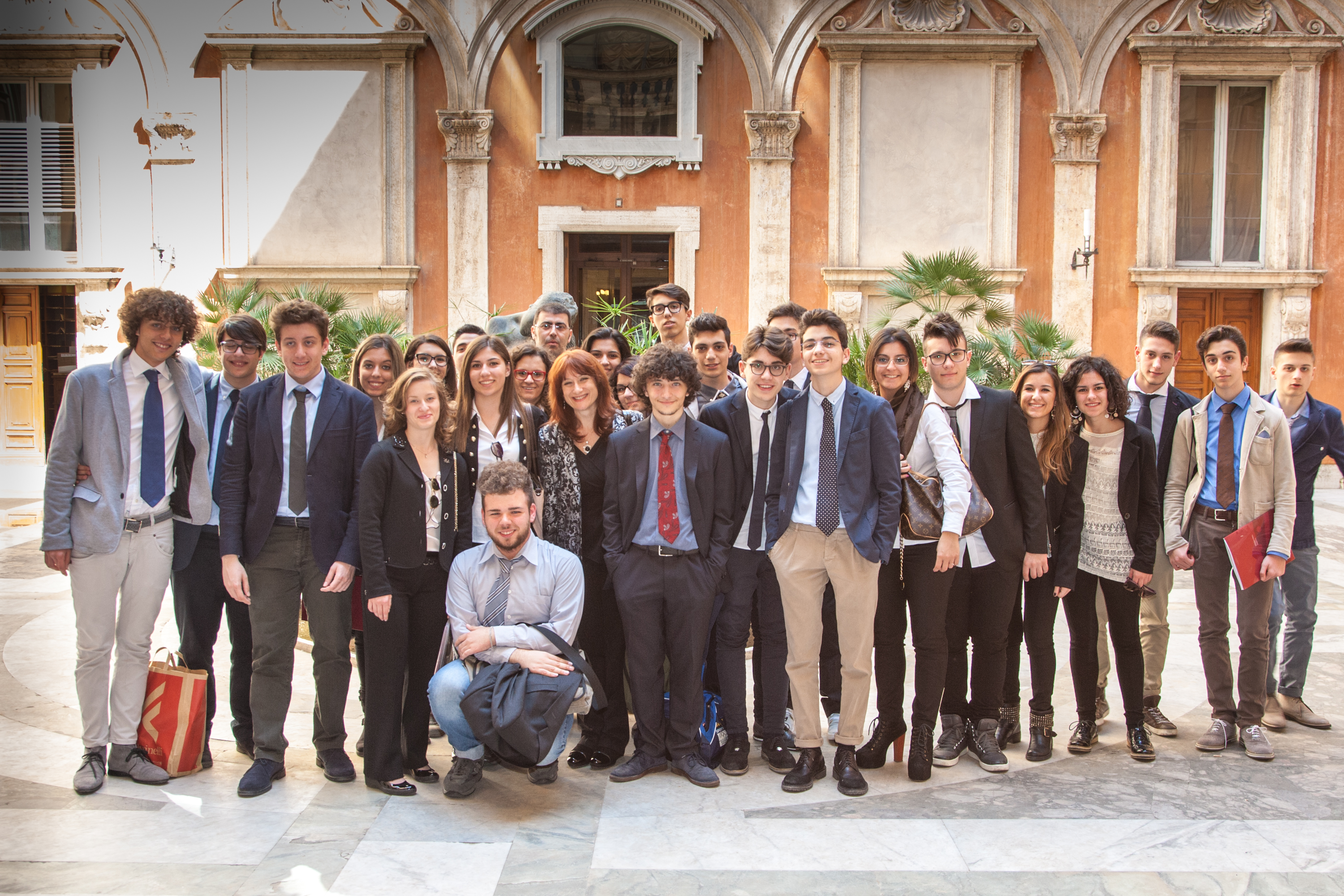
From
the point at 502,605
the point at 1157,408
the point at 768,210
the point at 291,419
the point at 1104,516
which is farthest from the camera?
the point at 768,210

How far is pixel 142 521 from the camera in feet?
13.7

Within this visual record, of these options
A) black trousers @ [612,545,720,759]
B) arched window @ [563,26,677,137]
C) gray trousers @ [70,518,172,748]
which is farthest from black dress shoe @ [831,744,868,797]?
arched window @ [563,26,677,137]

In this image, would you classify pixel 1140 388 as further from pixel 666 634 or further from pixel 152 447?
pixel 152 447

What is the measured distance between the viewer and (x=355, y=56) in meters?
13.3

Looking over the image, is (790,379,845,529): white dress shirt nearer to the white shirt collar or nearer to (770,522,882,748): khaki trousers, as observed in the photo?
(770,522,882,748): khaki trousers

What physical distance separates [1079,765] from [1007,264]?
→ 10292 millimetres

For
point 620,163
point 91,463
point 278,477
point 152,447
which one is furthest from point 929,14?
point 91,463

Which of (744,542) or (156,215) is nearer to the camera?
(744,542)

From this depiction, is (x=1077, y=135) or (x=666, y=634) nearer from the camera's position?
(x=666, y=634)

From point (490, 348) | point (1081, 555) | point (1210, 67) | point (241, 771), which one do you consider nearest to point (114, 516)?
point (241, 771)

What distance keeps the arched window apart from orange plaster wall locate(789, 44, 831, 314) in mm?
1796

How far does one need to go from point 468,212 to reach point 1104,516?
10.9 meters

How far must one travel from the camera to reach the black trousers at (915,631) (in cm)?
424

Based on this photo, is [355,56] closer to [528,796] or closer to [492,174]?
[492,174]
